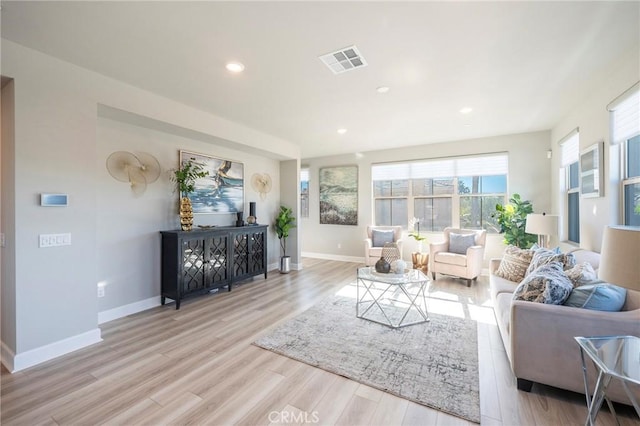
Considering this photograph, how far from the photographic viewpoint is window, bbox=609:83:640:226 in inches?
94.1

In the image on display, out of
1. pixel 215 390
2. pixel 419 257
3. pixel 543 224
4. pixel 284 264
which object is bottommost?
pixel 215 390

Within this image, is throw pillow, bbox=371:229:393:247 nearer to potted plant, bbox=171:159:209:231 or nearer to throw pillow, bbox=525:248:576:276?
throw pillow, bbox=525:248:576:276

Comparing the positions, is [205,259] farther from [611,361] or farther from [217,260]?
[611,361]

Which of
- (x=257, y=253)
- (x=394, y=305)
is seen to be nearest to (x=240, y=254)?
(x=257, y=253)

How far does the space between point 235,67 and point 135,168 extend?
6.32ft

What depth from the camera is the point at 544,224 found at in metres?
3.54

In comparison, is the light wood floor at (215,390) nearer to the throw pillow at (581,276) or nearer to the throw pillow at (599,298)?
the throw pillow at (599,298)

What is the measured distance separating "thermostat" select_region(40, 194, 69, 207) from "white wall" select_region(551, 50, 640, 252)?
5.09 metres

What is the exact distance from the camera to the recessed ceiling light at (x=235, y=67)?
2525 mm

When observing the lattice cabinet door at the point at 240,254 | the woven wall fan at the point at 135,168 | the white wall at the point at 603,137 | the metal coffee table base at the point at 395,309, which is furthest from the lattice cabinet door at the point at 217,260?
the white wall at the point at 603,137

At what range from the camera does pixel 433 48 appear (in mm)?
2275

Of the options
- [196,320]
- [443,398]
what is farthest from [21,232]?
[443,398]

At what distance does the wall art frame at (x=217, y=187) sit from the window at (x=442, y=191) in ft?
10.7

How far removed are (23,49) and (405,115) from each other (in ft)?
13.4
